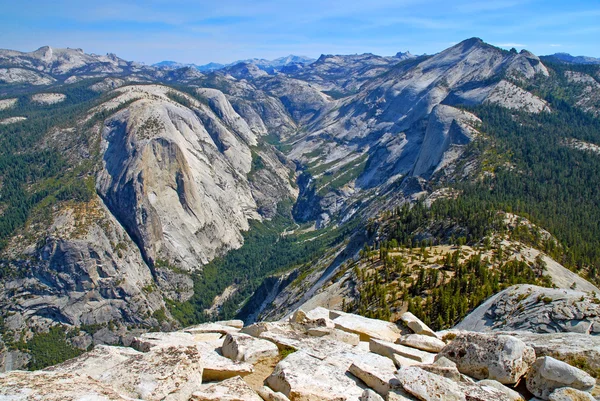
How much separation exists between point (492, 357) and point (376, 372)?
191 inches

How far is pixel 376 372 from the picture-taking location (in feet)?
51.0

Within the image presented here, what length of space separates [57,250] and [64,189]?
126 feet

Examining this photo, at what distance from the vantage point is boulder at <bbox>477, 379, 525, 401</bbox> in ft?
46.5

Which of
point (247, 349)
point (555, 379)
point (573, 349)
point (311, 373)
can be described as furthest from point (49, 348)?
point (555, 379)

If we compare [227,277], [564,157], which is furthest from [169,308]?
[564,157]

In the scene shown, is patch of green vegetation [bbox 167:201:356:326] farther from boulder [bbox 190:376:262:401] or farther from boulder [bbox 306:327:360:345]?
boulder [bbox 190:376:262:401]

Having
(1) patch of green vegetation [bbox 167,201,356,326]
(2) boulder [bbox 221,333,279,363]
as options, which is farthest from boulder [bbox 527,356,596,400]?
(1) patch of green vegetation [bbox 167,201,356,326]

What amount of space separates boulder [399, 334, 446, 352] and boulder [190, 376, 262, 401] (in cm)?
1016

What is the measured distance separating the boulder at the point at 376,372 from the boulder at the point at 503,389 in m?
3.47

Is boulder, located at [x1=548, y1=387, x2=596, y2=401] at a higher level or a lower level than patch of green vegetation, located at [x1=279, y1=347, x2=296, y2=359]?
higher

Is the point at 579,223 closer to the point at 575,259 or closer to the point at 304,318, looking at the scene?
the point at 575,259

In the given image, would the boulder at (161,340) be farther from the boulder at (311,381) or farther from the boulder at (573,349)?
the boulder at (573,349)

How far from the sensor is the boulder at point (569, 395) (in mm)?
13398

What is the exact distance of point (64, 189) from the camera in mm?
165000
